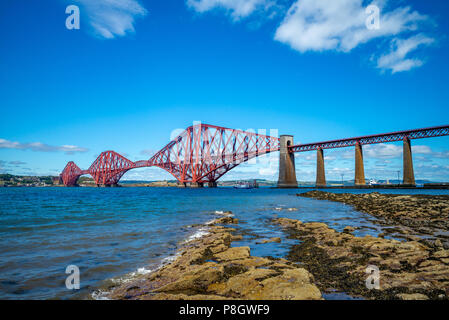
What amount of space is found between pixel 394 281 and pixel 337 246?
2.47 m

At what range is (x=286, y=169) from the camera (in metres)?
73.1

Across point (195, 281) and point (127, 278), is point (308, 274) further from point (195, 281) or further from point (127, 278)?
point (127, 278)

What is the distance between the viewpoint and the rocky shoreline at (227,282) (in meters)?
3.49

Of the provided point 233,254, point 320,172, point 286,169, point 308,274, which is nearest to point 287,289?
point 308,274

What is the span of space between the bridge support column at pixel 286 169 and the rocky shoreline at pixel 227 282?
69809mm

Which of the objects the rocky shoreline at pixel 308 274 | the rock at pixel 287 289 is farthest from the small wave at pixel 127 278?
the rock at pixel 287 289

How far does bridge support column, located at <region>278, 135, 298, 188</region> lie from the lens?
7312cm

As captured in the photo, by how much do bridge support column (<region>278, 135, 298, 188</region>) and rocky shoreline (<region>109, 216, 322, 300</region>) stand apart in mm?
69809

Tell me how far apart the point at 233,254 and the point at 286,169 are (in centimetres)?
6959

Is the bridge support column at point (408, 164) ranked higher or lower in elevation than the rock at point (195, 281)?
higher

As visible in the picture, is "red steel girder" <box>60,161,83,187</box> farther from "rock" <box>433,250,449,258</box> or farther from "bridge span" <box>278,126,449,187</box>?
"rock" <box>433,250,449,258</box>

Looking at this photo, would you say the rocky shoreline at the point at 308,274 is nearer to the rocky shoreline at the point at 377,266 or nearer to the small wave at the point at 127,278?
the rocky shoreline at the point at 377,266
